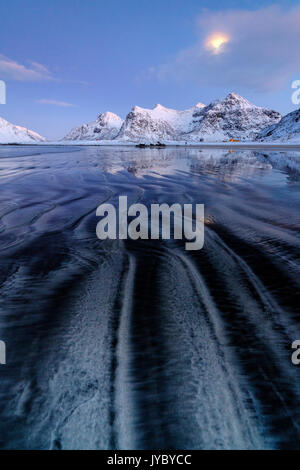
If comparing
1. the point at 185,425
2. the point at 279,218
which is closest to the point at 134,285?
the point at 185,425

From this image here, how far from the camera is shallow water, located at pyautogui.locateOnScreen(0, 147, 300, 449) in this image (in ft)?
4.28

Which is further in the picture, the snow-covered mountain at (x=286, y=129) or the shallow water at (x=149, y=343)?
the snow-covered mountain at (x=286, y=129)

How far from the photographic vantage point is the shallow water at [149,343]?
4.28 feet

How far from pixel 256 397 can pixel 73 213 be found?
4988 millimetres

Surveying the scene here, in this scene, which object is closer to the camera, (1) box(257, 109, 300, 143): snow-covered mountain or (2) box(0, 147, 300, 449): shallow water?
(2) box(0, 147, 300, 449): shallow water

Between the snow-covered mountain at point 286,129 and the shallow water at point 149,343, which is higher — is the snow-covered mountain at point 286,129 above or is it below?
above

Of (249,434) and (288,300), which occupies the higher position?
(288,300)

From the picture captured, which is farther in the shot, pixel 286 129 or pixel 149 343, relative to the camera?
pixel 286 129

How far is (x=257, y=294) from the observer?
2.44 m

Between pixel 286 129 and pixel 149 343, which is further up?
pixel 286 129

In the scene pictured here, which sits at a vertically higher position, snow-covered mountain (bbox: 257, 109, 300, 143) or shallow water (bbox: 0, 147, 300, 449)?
snow-covered mountain (bbox: 257, 109, 300, 143)

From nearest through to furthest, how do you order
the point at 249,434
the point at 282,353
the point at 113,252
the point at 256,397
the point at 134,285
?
the point at 249,434 < the point at 256,397 < the point at 282,353 < the point at 134,285 < the point at 113,252

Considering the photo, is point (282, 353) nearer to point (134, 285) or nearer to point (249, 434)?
point (249, 434)

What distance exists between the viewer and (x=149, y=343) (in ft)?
6.05
